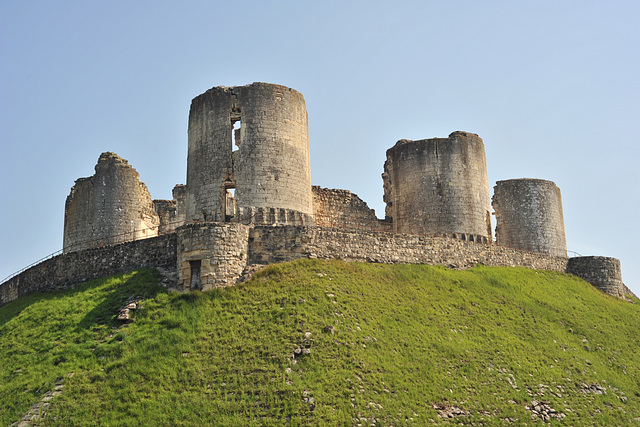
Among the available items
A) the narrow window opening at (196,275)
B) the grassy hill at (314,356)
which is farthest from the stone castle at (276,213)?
the grassy hill at (314,356)

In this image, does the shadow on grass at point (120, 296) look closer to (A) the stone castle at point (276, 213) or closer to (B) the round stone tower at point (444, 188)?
(A) the stone castle at point (276, 213)

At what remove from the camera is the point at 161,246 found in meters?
28.2

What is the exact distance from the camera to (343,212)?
122 feet

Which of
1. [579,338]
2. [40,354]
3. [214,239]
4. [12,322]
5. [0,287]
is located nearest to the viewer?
[40,354]

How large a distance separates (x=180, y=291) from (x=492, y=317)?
41.4 feet

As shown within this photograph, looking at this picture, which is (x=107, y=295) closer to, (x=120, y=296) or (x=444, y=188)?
(x=120, y=296)

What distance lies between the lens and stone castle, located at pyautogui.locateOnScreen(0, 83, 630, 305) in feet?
90.0

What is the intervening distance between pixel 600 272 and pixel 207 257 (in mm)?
23038

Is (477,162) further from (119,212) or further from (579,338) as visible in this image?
(119,212)

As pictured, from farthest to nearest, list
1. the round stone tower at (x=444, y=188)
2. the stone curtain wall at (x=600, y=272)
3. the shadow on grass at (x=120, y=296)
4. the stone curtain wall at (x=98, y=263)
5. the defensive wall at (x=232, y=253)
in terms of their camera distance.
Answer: the stone curtain wall at (x=600, y=272), the round stone tower at (x=444, y=188), the stone curtain wall at (x=98, y=263), the defensive wall at (x=232, y=253), the shadow on grass at (x=120, y=296)

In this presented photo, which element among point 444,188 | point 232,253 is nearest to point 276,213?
point 232,253

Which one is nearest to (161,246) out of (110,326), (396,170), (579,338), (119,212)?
(110,326)

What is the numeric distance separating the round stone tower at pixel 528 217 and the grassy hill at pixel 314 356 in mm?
12198

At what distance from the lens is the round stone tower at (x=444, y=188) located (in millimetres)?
36406
